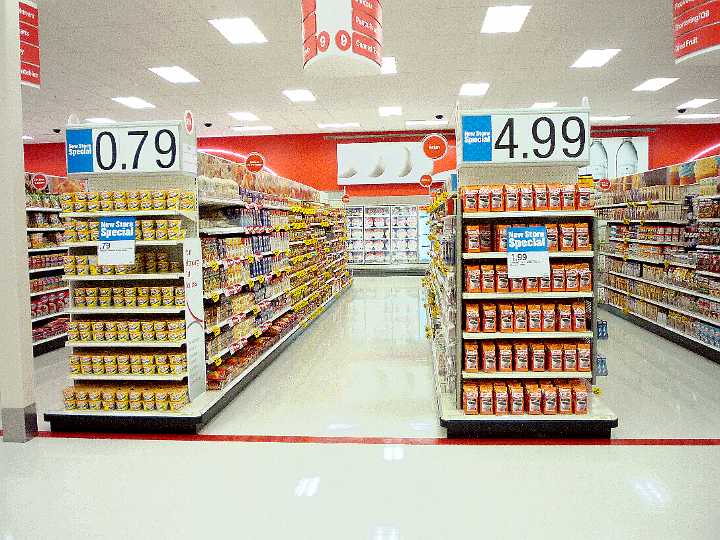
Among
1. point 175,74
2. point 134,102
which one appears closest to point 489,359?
point 175,74

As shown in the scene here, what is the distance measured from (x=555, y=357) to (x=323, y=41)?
2.86m

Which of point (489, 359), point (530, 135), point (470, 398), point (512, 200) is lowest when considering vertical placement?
point (470, 398)

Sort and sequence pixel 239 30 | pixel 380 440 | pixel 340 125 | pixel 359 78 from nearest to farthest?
pixel 380 440 → pixel 239 30 → pixel 359 78 → pixel 340 125

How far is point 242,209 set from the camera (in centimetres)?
642

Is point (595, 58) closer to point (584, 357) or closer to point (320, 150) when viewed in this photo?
point (584, 357)

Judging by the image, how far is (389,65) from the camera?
9.52 metres

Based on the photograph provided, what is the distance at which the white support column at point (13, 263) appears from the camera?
4.48 m

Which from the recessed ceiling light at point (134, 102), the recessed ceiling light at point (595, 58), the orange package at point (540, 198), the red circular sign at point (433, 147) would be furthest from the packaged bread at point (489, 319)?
the recessed ceiling light at point (134, 102)

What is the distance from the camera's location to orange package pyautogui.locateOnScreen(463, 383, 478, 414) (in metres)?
4.43

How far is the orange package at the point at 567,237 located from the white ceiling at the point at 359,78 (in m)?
1.57

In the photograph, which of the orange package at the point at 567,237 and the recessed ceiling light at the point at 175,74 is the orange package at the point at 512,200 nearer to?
the orange package at the point at 567,237

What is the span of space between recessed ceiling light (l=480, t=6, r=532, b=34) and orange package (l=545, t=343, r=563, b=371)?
4.60 m

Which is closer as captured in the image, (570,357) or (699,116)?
(570,357)

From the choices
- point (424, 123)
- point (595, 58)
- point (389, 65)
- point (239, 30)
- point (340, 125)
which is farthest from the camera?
point (340, 125)
